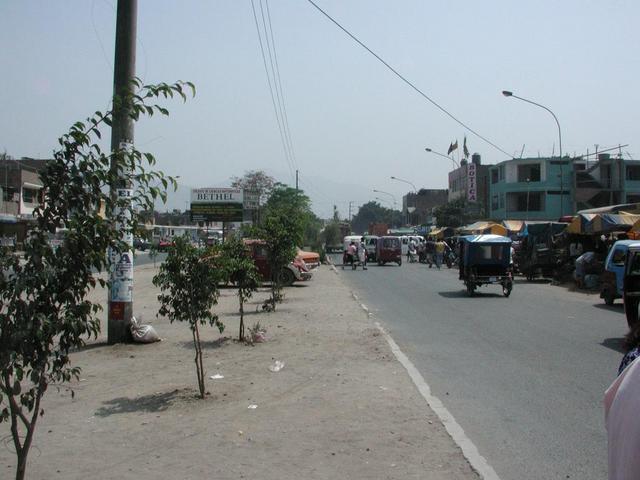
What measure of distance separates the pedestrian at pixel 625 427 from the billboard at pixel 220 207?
3674cm

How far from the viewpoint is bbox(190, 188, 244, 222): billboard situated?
38406mm

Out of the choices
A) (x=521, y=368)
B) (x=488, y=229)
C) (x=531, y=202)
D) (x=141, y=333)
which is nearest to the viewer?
(x=521, y=368)

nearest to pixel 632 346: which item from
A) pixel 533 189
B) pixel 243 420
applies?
pixel 243 420

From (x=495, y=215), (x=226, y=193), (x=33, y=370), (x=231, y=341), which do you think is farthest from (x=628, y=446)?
(x=495, y=215)

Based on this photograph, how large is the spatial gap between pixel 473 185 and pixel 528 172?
7.38m

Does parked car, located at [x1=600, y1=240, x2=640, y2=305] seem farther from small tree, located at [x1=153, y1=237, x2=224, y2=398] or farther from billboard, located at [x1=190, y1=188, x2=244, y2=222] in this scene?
billboard, located at [x1=190, y1=188, x2=244, y2=222]

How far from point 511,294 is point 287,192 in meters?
38.4

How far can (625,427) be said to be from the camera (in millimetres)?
1844

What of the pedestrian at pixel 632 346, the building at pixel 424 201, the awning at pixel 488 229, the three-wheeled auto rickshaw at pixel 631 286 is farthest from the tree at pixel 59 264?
the building at pixel 424 201

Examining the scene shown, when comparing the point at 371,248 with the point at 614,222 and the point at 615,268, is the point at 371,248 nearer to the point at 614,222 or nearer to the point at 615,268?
the point at 614,222

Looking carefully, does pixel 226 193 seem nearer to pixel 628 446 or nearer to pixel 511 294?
pixel 511 294

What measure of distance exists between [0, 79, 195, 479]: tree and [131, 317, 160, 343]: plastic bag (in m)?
7.47

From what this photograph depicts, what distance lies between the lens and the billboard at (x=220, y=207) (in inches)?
1512

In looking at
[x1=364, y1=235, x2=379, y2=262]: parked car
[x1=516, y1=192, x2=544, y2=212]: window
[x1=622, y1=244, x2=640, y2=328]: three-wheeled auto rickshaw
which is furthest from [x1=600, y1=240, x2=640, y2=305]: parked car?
[x1=516, y1=192, x2=544, y2=212]: window
